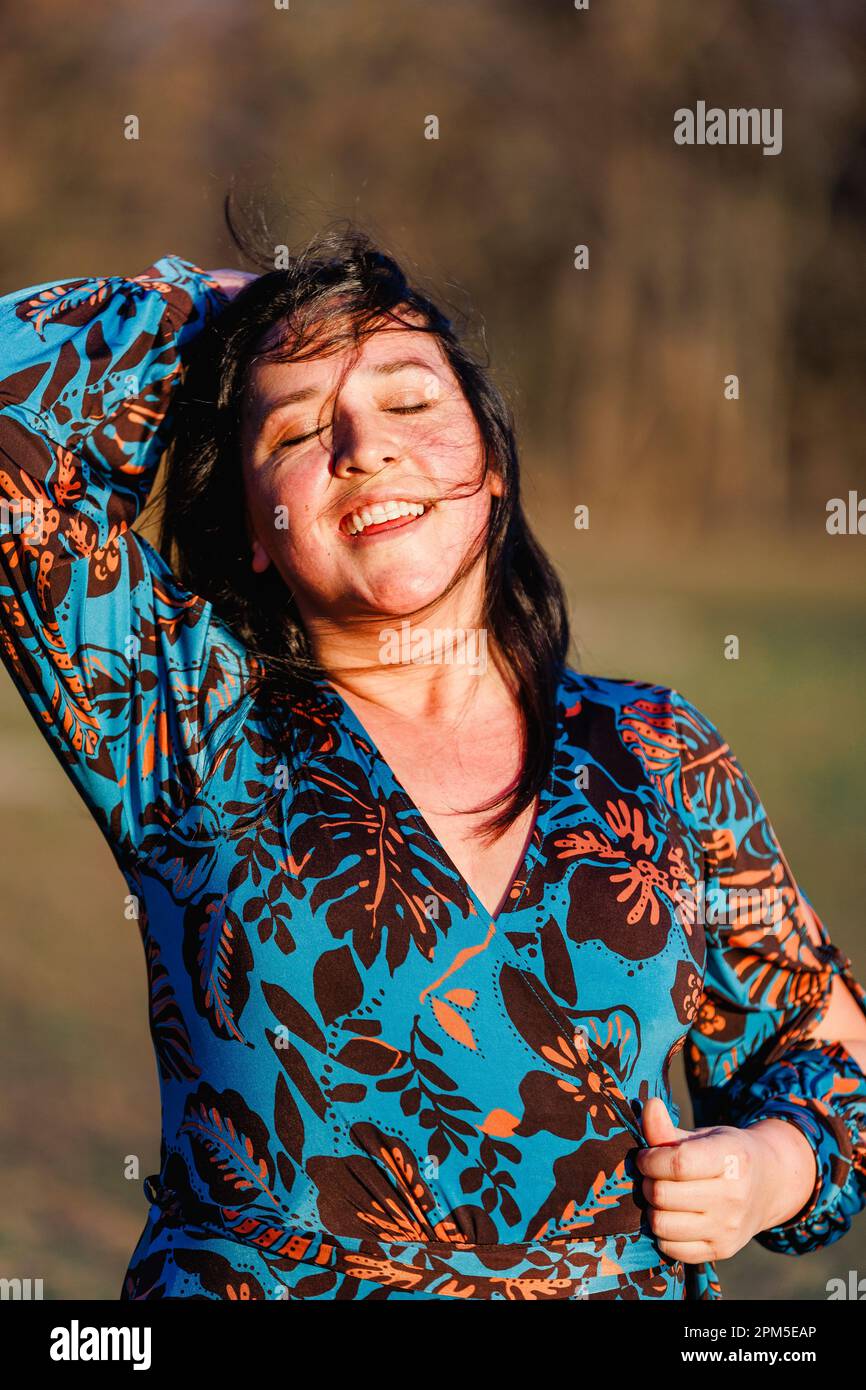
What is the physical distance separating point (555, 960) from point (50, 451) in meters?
0.86

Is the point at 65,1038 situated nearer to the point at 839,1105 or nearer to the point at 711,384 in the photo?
the point at 839,1105

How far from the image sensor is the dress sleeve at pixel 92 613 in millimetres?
1587

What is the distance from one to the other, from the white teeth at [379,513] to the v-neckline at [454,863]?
204mm

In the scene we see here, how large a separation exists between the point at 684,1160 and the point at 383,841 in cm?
45

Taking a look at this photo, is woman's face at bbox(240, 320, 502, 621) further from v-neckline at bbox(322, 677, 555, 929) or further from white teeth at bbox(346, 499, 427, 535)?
v-neckline at bbox(322, 677, 555, 929)

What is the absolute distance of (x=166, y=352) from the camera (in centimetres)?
195

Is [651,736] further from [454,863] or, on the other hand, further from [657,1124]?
[657,1124]

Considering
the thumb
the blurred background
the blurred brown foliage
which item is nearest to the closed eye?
the thumb

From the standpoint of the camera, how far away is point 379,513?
165 centimetres

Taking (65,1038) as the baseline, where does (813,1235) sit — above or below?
below

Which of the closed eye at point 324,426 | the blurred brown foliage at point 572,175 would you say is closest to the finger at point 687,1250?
the closed eye at point 324,426

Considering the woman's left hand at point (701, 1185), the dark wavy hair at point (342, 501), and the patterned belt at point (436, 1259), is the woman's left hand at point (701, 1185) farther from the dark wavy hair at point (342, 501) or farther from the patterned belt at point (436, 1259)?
the dark wavy hair at point (342, 501)

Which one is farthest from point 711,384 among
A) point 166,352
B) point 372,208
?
point 166,352

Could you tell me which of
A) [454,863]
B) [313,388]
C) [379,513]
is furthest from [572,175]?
[454,863]
